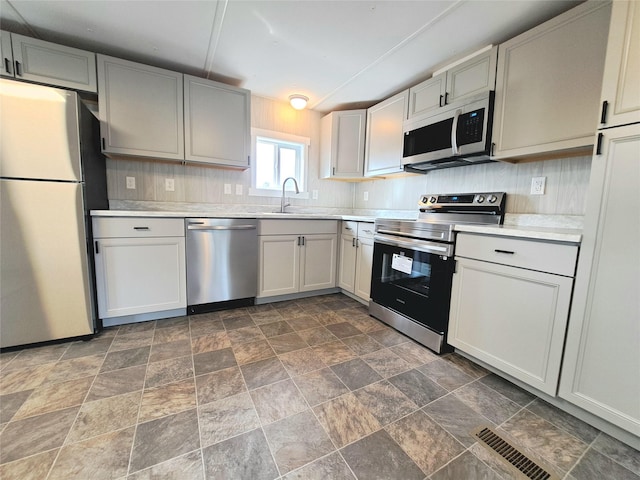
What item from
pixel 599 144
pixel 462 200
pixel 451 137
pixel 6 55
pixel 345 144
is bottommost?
pixel 462 200

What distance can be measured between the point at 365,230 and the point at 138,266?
1947mm

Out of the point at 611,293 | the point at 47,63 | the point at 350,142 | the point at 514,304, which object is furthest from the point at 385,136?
the point at 47,63

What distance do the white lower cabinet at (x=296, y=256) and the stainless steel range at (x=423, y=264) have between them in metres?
0.66

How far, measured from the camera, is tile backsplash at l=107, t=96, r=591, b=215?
5.89ft

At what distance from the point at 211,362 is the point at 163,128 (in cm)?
198

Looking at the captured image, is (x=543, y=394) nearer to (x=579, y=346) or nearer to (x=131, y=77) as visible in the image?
(x=579, y=346)

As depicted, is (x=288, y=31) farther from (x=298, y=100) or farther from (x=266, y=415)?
(x=266, y=415)

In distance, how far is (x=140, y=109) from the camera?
2.27 m

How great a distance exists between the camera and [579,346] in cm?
125

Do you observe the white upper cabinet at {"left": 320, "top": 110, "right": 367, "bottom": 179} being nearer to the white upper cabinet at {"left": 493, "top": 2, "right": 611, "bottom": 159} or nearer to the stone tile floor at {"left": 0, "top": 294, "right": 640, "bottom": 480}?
the white upper cabinet at {"left": 493, "top": 2, "right": 611, "bottom": 159}

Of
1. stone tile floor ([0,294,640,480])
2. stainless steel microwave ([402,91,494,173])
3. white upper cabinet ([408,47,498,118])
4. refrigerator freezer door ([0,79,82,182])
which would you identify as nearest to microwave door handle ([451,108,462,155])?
stainless steel microwave ([402,91,494,173])

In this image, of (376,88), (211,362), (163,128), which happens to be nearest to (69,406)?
(211,362)

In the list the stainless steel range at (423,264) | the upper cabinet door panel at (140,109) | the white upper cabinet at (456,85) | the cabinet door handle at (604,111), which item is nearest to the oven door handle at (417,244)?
the stainless steel range at (423,264)

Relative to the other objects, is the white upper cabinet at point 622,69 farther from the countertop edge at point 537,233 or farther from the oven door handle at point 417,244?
Result: the oven door handle at point 417,244
